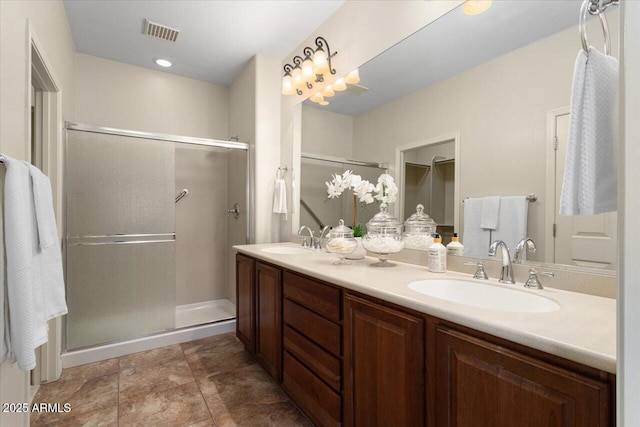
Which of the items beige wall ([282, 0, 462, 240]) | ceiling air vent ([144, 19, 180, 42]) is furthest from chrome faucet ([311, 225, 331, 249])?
ceiling air vent ([144, 19, 180, 42])

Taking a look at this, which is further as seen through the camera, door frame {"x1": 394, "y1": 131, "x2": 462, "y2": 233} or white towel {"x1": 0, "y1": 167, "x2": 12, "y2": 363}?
door frame {"x1": 394, "y1": 131, "x2": 462, "y2": 233}

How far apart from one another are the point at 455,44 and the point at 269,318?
1.83m

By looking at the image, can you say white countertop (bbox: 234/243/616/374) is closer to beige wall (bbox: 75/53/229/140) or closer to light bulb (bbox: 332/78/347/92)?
light bulb (bbox: 332/78/347/92)

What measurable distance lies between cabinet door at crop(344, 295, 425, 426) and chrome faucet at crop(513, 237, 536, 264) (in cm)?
58

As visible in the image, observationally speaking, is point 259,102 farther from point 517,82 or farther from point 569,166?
point 569,166

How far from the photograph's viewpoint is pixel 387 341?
106cm

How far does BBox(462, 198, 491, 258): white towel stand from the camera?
53.9 inches

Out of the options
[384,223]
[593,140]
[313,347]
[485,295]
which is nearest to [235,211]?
[384,223]

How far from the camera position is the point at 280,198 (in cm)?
279

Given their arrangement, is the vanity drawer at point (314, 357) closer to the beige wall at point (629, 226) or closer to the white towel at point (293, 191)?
the beige wall at point (629, 226)

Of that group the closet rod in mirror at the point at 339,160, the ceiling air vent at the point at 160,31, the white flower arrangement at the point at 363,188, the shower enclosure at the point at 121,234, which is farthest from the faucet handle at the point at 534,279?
the ceiling air vent at the point at 160,31

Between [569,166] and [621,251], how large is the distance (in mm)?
486

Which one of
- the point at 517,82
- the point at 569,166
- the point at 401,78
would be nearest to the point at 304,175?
the point at 401,78

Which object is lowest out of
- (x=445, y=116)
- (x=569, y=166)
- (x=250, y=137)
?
(x=569, y=166)
